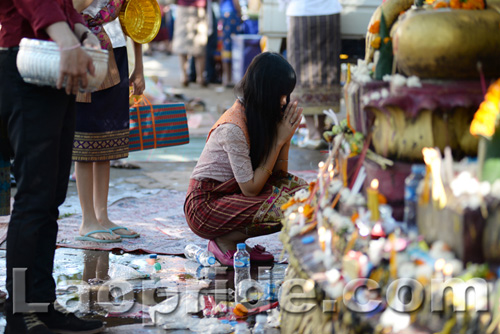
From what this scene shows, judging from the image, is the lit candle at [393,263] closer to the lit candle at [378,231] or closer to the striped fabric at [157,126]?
the lit candle at [378,231]

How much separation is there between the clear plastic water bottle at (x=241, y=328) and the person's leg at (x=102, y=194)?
151cm

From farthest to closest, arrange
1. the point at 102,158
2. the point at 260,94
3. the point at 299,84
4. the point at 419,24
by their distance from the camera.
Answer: the point at 299,84 < the point at 102,158 < the point at 260,94 < the point at 419,24

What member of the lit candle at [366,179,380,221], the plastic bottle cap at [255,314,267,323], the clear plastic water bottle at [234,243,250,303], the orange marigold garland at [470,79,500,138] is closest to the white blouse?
the clear plastic water bottle at [234,243,250,303]

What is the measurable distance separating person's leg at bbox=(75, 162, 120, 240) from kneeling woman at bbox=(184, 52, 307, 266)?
69 cm

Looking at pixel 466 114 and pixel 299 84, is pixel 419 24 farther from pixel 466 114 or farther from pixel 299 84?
pixel 299 84

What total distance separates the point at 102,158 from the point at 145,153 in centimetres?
299

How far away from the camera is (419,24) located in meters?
2.24

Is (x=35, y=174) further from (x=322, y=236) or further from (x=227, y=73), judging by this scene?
(x=227, y=73)

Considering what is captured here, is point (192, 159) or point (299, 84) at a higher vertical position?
point (299, 84)

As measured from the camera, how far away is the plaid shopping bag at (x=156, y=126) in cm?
463


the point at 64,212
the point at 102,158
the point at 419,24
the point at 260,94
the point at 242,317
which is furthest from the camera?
the point at 64,212

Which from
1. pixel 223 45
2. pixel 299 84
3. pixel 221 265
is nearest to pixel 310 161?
pixel 299 84

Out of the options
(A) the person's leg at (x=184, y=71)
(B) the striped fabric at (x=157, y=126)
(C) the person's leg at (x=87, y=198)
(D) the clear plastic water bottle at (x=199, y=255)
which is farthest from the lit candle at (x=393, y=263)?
(A) the person's leg at (x=184, y=71)

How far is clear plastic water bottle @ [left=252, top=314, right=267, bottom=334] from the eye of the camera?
9.07 ft
